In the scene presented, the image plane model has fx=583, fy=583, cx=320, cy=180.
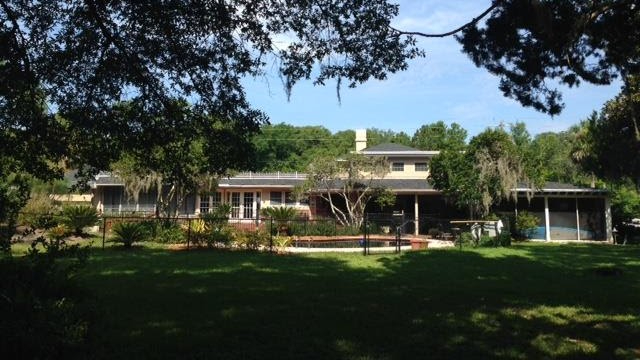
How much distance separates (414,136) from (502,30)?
67141 millimetres

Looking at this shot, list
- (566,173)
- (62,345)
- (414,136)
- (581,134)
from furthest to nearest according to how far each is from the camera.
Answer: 1. (414,136)
2. (566,173)
3. (581,134)
4. (62,345)

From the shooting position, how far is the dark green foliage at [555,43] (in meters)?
8.38

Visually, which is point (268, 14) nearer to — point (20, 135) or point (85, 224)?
point (20, 135)

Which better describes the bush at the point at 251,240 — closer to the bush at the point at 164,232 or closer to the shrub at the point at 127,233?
the bush at the point at 164,232

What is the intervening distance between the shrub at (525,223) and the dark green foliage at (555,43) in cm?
2092

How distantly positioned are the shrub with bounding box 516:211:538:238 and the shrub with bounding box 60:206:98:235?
2033cm

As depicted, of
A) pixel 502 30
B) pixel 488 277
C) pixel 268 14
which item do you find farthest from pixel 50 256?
pixel 488 277

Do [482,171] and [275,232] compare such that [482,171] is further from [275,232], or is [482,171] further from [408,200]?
[275,232]

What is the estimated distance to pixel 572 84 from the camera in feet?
31.3

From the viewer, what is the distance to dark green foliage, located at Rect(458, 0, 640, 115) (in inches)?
330

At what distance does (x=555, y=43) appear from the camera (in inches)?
342

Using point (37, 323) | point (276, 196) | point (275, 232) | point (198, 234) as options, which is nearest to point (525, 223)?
point (275, 232)

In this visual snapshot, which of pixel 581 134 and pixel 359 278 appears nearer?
pixel 359 278

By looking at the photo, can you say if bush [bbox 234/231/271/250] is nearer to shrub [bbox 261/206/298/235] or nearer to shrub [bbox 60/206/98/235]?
shrub [bbox 261/206/298/235]
